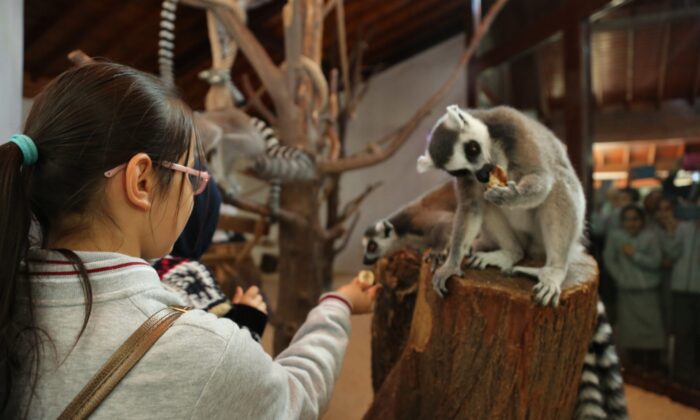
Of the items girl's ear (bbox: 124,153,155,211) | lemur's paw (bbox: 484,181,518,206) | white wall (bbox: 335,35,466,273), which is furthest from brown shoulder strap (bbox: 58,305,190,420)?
white wall (bbox: 335,35,466,273)

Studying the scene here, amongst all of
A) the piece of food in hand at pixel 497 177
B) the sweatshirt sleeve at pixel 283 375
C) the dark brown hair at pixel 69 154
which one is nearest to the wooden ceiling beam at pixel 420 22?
the piece of food in hand at pixel 497 177

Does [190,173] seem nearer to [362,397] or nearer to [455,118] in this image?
[455,118]

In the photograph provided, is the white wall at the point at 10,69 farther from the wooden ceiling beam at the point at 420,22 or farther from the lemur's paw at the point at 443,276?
the wooden ceiling beam at the point at 420,22

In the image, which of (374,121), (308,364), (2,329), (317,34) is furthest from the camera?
(374,121)

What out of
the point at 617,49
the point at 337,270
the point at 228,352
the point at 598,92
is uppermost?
the point at 617,49

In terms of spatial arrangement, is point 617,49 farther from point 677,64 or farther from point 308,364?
point 308,364

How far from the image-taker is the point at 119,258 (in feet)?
2.33

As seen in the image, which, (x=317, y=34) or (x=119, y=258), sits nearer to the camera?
(x=119, y=258)

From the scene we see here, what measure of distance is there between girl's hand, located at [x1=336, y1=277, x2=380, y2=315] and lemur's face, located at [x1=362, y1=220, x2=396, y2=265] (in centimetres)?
86

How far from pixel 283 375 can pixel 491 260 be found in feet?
2.76

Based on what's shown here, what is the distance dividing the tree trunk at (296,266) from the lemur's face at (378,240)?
2.33 ft

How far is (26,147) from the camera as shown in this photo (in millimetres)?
668

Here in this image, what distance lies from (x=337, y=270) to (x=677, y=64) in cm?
369

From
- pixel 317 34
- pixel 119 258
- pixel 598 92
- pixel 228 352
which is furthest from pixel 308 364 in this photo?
pixel 598 92
